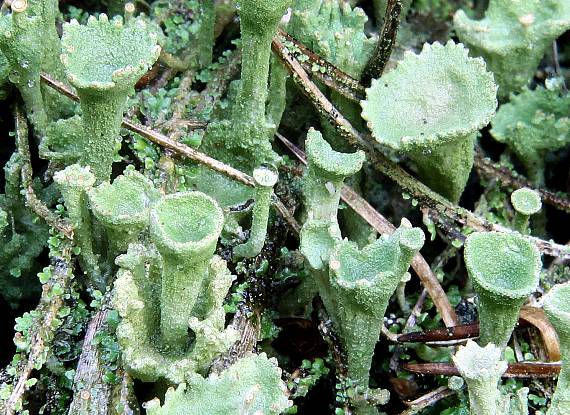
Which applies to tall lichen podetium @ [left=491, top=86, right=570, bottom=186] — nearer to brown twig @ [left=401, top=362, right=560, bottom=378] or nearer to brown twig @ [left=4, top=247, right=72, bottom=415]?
brown twig @ [left=401, top=362, right=560, bottom=378]

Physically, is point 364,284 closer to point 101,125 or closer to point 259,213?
point 259,213

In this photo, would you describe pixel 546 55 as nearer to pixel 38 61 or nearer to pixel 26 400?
pixel 38 61

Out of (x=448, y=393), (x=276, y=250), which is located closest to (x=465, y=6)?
(x=276, y=250)

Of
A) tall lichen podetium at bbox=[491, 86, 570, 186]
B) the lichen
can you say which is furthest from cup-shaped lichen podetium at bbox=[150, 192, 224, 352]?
tall lichen podetium at bbox=[491, 86, 570, 186]

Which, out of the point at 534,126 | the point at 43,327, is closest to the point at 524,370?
the point at 534,126

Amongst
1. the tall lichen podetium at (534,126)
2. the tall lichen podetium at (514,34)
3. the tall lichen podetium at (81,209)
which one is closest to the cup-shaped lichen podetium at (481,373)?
the tall lichen podetium at (81,209)

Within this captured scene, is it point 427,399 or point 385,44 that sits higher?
point 385,44
